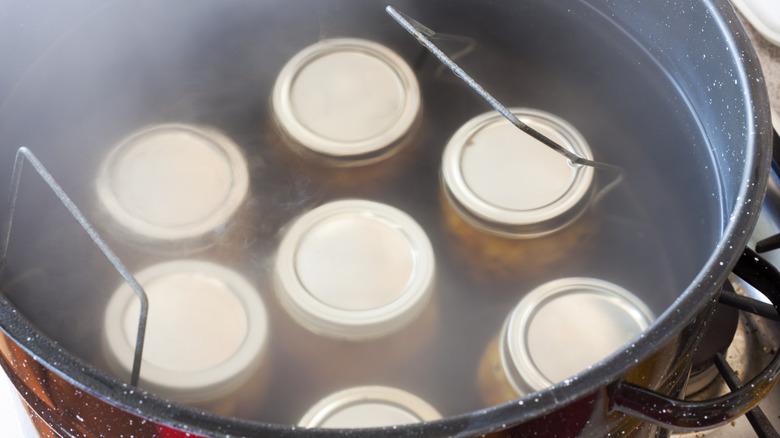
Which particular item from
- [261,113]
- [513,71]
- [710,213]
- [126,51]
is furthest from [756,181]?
[126,51]

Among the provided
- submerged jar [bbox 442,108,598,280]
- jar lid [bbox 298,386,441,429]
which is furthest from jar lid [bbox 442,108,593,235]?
jar lid [bbox 298,386,441,429]

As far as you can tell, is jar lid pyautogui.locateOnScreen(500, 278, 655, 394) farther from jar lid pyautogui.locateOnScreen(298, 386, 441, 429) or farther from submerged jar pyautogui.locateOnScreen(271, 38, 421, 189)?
submerged jar pyautogui.locateOnScreen(271, 38, 421, 189)

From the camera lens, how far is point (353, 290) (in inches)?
32.9

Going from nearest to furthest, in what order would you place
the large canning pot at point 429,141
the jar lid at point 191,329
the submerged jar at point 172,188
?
the large canning pot at point 429,141 < the jar lid at point 191,329 < the submerged jar at point 172,188

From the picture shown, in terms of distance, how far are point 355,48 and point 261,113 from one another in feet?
0.54

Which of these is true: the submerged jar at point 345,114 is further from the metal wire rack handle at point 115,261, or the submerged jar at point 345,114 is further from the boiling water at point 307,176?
the metal wire rack handle at point 115,261

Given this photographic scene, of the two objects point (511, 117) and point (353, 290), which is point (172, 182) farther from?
point (511, 117)

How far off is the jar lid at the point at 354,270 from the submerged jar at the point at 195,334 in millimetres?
54

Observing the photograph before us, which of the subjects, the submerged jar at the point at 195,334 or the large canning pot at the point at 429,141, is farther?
the submerged jar at the point at 195,334

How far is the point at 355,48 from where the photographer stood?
1049mm

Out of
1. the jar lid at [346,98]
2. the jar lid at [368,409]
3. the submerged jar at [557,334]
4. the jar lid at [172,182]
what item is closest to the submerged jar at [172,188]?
the jar lid at [172,182]

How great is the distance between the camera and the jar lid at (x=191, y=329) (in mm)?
747

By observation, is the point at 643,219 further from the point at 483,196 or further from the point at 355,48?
the point at 355,48

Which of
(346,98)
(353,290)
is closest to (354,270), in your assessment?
(353,290)
